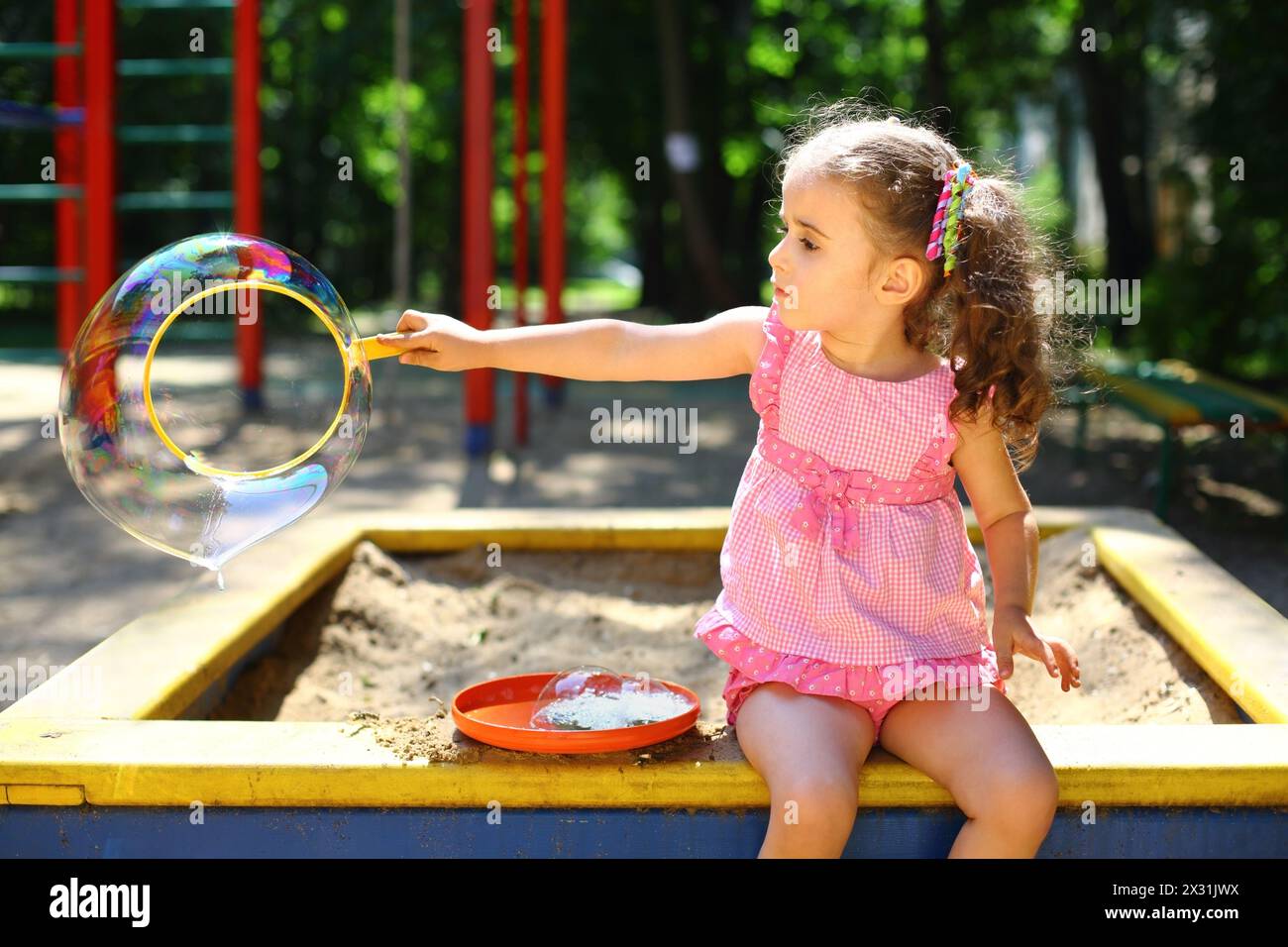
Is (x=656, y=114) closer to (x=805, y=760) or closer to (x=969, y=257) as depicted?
(x=969, y=257)

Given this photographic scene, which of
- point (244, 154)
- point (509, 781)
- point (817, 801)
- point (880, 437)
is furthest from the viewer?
point (244, 154)

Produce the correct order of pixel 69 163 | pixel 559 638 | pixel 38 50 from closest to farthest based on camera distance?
1. pixel 559 638
2. pixel 38 50
3. pixel 69 163

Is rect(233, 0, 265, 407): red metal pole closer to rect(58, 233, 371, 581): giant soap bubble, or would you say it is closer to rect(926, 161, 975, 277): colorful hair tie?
rect(58, 233, 371, 581): giant soap bubble

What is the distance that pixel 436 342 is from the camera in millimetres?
2207

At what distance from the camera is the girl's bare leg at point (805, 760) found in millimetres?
1911

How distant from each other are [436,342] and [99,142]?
201 inches

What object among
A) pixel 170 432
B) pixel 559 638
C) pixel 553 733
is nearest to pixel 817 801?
pixel 553 733

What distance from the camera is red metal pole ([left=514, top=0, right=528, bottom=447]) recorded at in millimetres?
7434

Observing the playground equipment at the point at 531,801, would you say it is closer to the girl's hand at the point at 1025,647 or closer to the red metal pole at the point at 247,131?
the girl's hand at the point at 1025,647

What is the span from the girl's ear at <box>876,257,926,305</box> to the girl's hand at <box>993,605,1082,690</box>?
520mm

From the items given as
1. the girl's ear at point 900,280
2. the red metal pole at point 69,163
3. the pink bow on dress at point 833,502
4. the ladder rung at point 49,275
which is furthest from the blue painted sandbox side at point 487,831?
the red metal pole at point 69,163

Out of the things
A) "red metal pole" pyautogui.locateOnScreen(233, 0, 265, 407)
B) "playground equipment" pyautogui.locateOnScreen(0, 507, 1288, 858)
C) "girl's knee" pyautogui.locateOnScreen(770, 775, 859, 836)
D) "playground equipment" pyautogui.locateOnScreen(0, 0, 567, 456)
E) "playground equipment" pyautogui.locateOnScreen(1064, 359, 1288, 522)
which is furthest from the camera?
"red metal pole" pyautogui.locateOnScreen(233, 0, 265, 407)

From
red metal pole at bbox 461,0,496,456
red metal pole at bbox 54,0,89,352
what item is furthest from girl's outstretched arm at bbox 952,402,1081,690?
red metal pole at bbox 54,0,89,352

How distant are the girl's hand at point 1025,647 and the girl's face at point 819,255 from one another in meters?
0.54
